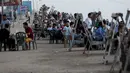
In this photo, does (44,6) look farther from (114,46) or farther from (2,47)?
(114,46)

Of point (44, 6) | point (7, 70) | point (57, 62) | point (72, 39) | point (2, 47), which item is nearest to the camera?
point (7, 70)

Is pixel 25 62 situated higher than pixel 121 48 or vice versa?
pixel 121 48

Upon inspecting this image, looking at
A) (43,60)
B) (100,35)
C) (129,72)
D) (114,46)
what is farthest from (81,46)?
(129,72)

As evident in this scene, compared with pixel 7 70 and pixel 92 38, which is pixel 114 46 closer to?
pixel 7 70

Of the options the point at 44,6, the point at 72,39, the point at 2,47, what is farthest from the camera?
the point at 44,6

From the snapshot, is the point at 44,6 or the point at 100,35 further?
the point at 44,6

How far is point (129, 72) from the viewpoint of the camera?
44.1 feet

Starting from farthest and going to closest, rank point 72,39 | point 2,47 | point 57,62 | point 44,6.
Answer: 1. point 44,6
2. point 2,47
3. point 72,39
4. point 57,62

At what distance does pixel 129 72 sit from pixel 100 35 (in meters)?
9.34

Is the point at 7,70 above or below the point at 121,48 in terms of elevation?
below

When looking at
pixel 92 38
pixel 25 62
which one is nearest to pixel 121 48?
pixel 25 62

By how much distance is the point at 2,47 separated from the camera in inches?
1042

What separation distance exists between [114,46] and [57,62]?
2.58 metres

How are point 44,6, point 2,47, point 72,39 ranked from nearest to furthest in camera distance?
1. point 72,39
2. point 2,47
3. point 44,6
